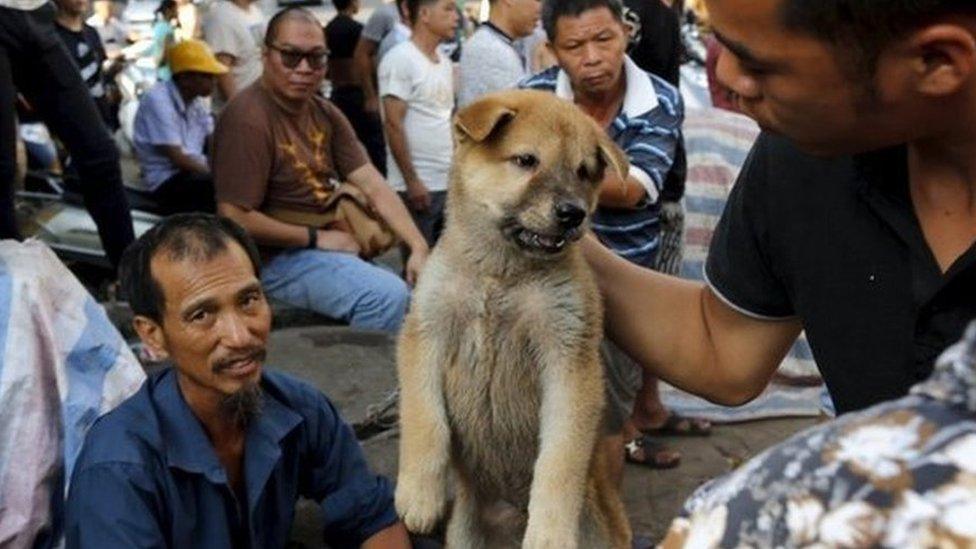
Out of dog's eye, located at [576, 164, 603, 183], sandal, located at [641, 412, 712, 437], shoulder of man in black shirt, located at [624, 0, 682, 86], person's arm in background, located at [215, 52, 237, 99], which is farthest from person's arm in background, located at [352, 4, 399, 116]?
dog's eye, located at [576, 164, 603, 183]

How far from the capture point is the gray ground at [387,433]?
17.0ft

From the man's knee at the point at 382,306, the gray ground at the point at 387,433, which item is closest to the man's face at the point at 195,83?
the gray ground at the point at 387,433

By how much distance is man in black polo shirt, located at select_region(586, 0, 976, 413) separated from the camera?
1462mm

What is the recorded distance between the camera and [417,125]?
24.9 feet

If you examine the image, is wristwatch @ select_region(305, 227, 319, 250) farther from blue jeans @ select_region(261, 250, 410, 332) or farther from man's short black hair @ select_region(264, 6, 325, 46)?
man's short black hair @ select_region(264, 6, 325, 46)

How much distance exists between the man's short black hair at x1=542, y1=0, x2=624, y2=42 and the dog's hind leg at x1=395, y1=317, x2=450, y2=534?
6.71 feet

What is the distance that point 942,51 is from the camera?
1437mm

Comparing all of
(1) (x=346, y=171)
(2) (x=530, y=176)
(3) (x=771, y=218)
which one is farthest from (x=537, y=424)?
(1) (x=346, y=171)

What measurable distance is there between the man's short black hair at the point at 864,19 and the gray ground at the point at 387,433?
359 cm

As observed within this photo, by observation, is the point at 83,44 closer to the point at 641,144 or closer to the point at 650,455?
the point at 650,455

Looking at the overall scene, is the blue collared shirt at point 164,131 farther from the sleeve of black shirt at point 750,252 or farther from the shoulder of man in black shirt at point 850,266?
the shoulder of man in black shirt at point 850,266

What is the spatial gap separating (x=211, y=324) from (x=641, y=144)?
5.86 ft

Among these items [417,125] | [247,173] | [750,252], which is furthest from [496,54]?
[750,252]

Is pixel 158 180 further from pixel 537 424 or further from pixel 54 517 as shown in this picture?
pixel 537 424
